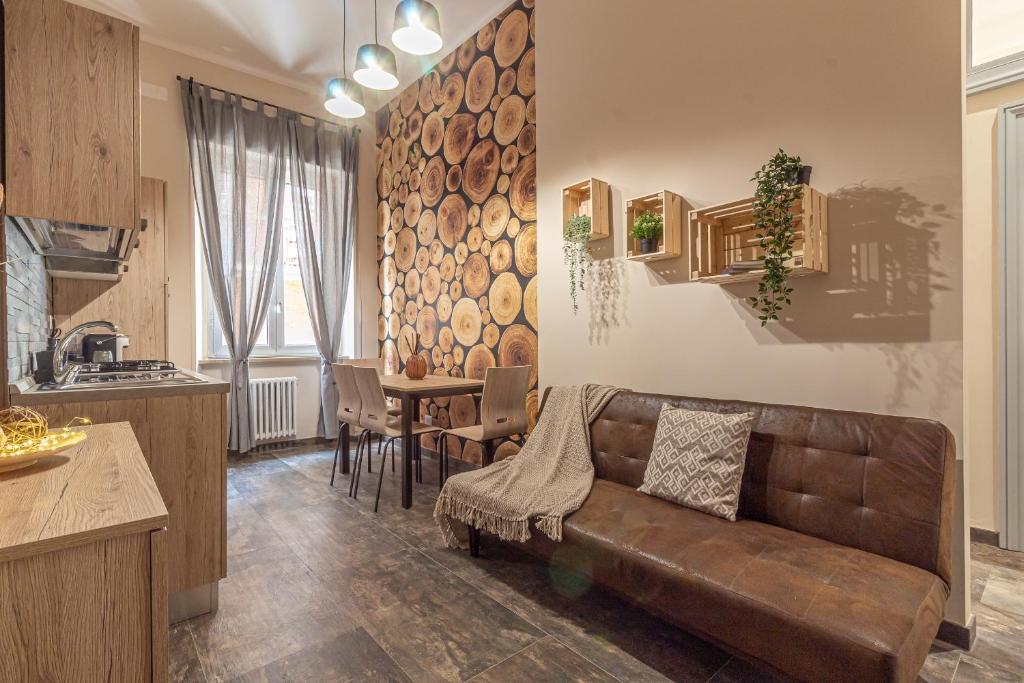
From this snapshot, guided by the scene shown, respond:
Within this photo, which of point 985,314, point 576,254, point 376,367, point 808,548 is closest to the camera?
point 808,548

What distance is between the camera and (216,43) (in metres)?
Result: 4.11

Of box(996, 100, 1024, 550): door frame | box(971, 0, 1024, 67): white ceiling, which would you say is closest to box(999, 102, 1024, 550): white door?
box(996, 100, 1024, 550): door frame

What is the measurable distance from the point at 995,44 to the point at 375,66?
3.43 metres

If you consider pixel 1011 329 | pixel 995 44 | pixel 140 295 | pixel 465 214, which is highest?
pixel 995 44

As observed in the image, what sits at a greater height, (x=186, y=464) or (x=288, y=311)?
(x=288, y=311)

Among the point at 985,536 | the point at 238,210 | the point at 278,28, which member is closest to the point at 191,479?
the point at 238,210

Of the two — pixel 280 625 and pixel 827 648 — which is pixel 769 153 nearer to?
pixel 827 648

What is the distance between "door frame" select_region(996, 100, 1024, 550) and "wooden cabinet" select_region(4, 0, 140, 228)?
13.2 ft

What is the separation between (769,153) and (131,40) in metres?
2.64

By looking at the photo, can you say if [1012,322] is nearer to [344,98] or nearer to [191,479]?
[191,479]

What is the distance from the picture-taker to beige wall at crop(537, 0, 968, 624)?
70.6 inches

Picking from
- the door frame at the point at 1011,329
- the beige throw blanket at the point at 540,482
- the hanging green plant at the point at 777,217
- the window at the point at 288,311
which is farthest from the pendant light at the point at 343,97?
the door frame at the point at 1011,329

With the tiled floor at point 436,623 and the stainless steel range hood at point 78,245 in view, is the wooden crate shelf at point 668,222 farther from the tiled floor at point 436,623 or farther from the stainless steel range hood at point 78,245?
the stainless steel range hood at point 78,245

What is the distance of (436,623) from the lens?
190cm
